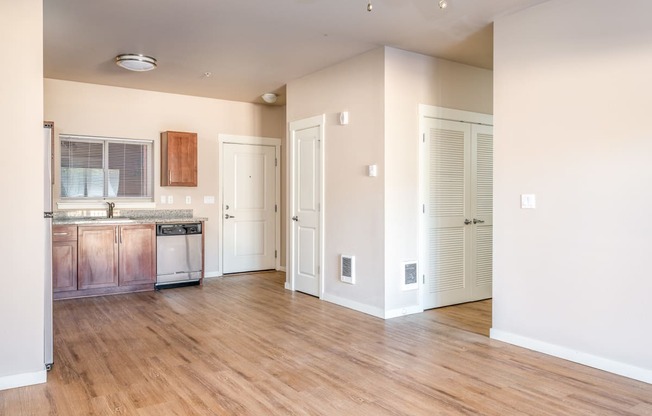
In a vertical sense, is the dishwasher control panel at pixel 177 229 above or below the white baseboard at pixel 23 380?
above

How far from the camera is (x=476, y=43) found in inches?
176

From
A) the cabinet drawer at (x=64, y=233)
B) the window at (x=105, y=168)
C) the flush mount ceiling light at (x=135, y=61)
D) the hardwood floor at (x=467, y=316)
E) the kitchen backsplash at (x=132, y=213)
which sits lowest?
the hardwood floor at (x=467, y=316)

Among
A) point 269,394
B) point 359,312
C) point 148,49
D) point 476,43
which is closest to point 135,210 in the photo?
point 148,49

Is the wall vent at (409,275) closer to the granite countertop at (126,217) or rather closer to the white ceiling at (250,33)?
the white ceiling at (250,33)

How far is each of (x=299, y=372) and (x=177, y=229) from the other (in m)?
3.60

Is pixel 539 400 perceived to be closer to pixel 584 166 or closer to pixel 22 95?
pixel 584 166

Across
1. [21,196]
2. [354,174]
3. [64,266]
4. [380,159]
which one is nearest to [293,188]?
[354,174]

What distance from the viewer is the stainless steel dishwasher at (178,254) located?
6.07 metres

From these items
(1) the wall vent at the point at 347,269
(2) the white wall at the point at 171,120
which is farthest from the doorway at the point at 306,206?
(2) the white wall at the point at 171,120

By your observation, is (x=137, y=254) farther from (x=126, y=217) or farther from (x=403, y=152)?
(x=403, y=152)

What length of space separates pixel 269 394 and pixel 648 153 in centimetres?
284

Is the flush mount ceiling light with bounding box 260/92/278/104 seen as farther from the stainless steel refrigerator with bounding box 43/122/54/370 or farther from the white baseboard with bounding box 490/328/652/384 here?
the white baseboard with bounding box 490/328/652/384

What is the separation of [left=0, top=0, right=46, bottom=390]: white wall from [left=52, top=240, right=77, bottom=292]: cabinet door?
8.76 ft

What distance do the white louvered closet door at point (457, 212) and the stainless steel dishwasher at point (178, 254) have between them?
3146 mm
